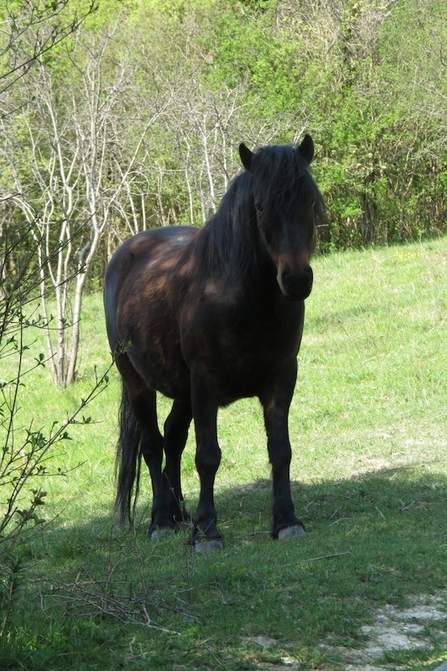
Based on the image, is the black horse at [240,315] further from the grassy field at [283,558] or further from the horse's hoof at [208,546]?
the grassy field at [283,558]

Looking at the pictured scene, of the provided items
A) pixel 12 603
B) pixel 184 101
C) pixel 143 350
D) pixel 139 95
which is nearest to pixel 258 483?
pixel 143 350

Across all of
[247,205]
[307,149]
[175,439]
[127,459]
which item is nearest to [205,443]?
[175,439]

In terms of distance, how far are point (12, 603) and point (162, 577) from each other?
3.99 ft

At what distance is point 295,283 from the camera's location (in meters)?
5.66

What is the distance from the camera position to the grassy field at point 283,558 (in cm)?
406

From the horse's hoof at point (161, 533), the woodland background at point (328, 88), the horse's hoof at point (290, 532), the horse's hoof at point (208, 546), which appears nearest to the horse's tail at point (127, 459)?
the horse's hoof at point (161, 533)

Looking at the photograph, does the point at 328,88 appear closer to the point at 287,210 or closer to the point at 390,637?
the point at 287,210

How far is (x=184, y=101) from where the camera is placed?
22.2m

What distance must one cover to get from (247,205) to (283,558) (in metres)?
2.26

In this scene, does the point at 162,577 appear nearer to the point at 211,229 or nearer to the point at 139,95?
the point at 211,229

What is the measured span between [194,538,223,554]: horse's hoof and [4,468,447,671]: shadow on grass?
0.32ft

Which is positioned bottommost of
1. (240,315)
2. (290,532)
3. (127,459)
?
(290,532)

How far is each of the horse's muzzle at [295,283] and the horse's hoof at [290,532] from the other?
5.17 feet

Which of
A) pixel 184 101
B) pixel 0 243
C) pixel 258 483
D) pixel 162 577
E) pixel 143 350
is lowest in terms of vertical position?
pixel 258 483
